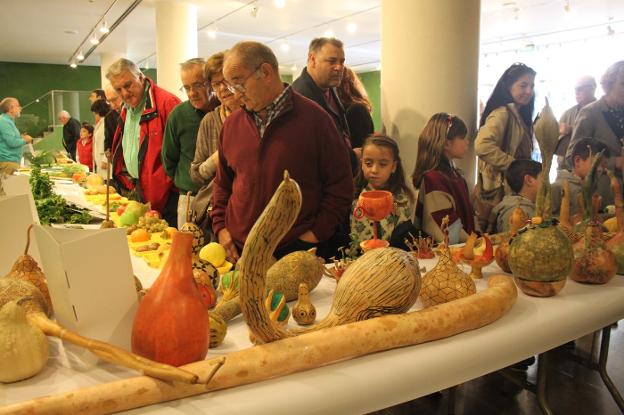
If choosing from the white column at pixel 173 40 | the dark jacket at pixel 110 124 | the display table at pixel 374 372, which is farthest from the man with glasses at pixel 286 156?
the white column at pixel 173 40

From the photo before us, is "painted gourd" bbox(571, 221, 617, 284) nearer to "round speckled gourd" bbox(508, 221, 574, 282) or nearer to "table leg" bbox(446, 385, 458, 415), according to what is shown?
"round speckled gourd" bbox(508, 221, 574, 282)

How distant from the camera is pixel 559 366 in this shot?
111 inches

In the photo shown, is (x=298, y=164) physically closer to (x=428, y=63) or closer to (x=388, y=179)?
(x=388, y=179)

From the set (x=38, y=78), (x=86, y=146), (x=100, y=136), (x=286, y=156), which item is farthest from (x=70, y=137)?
(x=286, y=156)

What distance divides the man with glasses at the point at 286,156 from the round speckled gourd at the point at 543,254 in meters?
0.82

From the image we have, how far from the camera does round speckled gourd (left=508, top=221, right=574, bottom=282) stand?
52.9 inches

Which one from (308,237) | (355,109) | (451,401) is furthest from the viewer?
(355,109)

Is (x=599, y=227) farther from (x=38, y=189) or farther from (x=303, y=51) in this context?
(x=303, y=51)

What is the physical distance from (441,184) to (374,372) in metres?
1.44

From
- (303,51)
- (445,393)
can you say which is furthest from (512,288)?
(303,51)

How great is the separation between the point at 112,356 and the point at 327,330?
37 cm

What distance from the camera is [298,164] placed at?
202 centimetres

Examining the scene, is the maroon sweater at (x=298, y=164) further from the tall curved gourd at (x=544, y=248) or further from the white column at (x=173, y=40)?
the white column at (x=173, y=40)

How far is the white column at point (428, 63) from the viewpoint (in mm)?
2873
